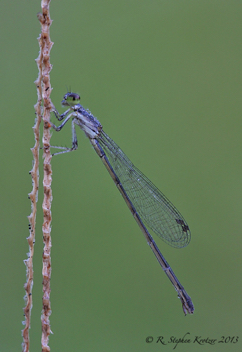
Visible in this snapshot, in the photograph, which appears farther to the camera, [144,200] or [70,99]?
[144,200]

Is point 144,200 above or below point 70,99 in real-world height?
below

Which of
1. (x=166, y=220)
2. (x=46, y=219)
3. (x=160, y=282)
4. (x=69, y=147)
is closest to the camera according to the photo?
(x=46, y=219)

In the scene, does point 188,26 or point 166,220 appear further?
point 188,26

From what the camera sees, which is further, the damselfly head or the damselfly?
the damselfly

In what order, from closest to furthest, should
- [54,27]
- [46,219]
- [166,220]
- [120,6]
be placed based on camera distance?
[46,219]
[166,220]
[54,27]
[120,6]

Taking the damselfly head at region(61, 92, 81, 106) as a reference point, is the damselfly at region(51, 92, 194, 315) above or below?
below

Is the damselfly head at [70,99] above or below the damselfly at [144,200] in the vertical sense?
above

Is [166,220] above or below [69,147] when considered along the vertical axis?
below

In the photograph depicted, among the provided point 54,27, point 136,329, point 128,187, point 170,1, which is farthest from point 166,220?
point 170,1

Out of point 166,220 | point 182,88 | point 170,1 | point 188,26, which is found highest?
point 170,1

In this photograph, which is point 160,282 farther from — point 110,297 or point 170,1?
point 170,1

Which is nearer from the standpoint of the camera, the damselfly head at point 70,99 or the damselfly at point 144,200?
the damselfly head at point 70,99
